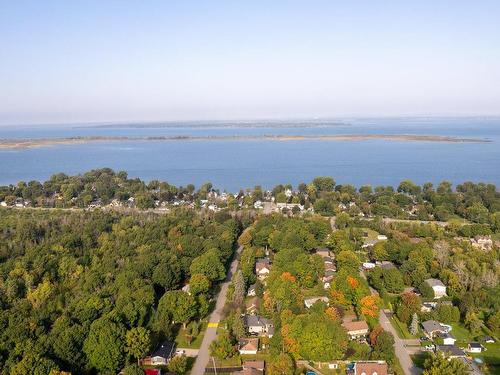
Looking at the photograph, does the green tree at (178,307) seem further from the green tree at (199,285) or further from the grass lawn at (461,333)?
the grass lawn at (461,333)

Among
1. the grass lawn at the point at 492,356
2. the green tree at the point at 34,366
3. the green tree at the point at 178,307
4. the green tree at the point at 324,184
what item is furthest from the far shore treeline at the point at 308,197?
the green tree at the point at 34,366

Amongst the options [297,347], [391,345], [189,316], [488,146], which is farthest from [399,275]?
[488,146]

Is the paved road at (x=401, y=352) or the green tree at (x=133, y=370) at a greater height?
the green tree at (x=133, y=370)

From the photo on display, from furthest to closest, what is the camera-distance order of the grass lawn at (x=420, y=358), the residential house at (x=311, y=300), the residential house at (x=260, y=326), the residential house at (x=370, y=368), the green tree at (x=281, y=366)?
the residential house at (x=311, y=300)
the residential house at (x=260, y=326)
the grass lawn at (x=420, y=358)
the residential house at (x=370, y=368)
the green tree at (x=281, y=366)

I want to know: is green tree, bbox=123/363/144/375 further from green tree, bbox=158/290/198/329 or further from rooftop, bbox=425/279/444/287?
rooftop, bbox=425/279/444/287

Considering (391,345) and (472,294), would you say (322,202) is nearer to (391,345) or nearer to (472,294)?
(472,294)

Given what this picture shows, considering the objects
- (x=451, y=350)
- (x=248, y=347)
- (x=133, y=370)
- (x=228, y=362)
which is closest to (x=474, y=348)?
(x=451, y=350)

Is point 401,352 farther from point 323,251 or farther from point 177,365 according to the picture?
point 323,251

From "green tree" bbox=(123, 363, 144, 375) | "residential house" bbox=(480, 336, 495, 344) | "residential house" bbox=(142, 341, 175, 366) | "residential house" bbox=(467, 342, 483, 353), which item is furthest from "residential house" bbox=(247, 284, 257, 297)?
"residential house" bbox=(480, 336, 495, 344)
